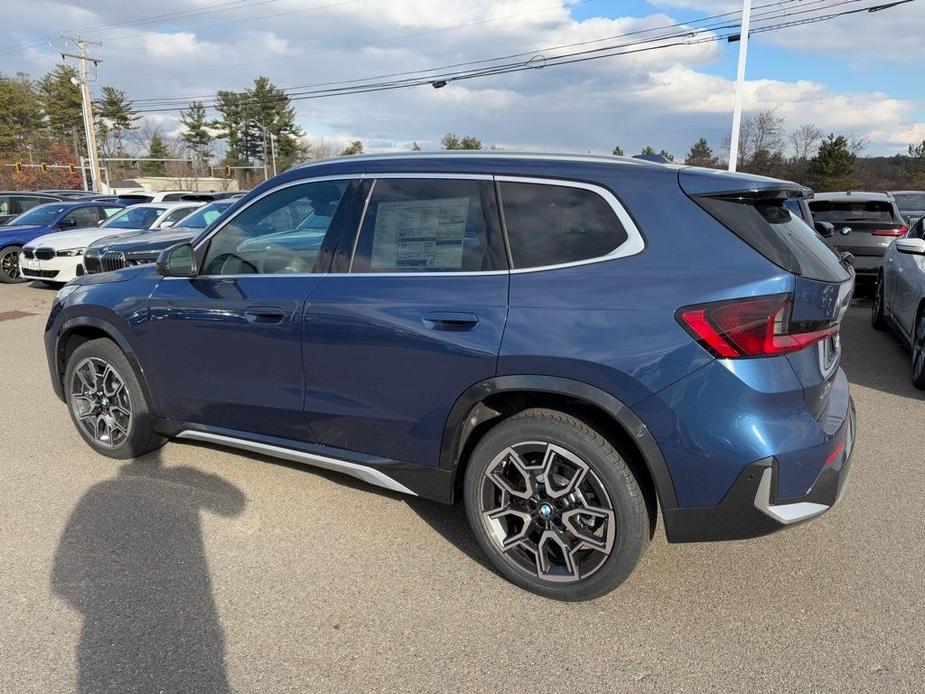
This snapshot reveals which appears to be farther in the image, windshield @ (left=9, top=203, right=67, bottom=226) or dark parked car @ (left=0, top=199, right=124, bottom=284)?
windshield @ (left=9, top=203, right=67, bottom=226)

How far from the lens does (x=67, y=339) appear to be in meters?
4.42

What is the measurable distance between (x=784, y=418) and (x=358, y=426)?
186 centimetres

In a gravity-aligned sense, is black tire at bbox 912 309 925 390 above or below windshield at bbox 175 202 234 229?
below

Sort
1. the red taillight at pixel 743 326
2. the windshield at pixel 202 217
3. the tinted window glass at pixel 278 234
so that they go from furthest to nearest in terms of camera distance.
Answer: the windshield at pixel 202 217 < the tinted window glass at pixel 278 234 < the red taillight at pixel 743 326

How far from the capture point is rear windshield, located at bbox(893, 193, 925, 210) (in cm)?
1614

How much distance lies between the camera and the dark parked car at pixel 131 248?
373 inches

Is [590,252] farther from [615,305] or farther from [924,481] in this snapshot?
[924,481]

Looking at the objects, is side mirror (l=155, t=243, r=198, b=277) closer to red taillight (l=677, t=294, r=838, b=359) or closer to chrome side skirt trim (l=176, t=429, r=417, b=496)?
chrome side skirt trim (l=176, t=429, r=417, b=496)

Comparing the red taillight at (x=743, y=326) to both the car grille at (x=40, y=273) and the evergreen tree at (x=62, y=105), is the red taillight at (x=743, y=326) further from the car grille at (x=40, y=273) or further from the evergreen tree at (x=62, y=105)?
the evergreen tree at (x=62, y=105)

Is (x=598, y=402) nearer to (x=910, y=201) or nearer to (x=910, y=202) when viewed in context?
(x=910, y=202)

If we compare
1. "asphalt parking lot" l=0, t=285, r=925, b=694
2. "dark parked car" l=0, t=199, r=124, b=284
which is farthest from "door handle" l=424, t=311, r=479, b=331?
"dark parked car" l=0, t=199, r=124, b=284

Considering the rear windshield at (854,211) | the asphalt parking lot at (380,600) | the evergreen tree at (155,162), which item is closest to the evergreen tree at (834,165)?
the rear windshield at (854,211)

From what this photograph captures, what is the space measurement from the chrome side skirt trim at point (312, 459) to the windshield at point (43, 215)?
12405mm

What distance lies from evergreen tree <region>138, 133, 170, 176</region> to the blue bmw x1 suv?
261ft
